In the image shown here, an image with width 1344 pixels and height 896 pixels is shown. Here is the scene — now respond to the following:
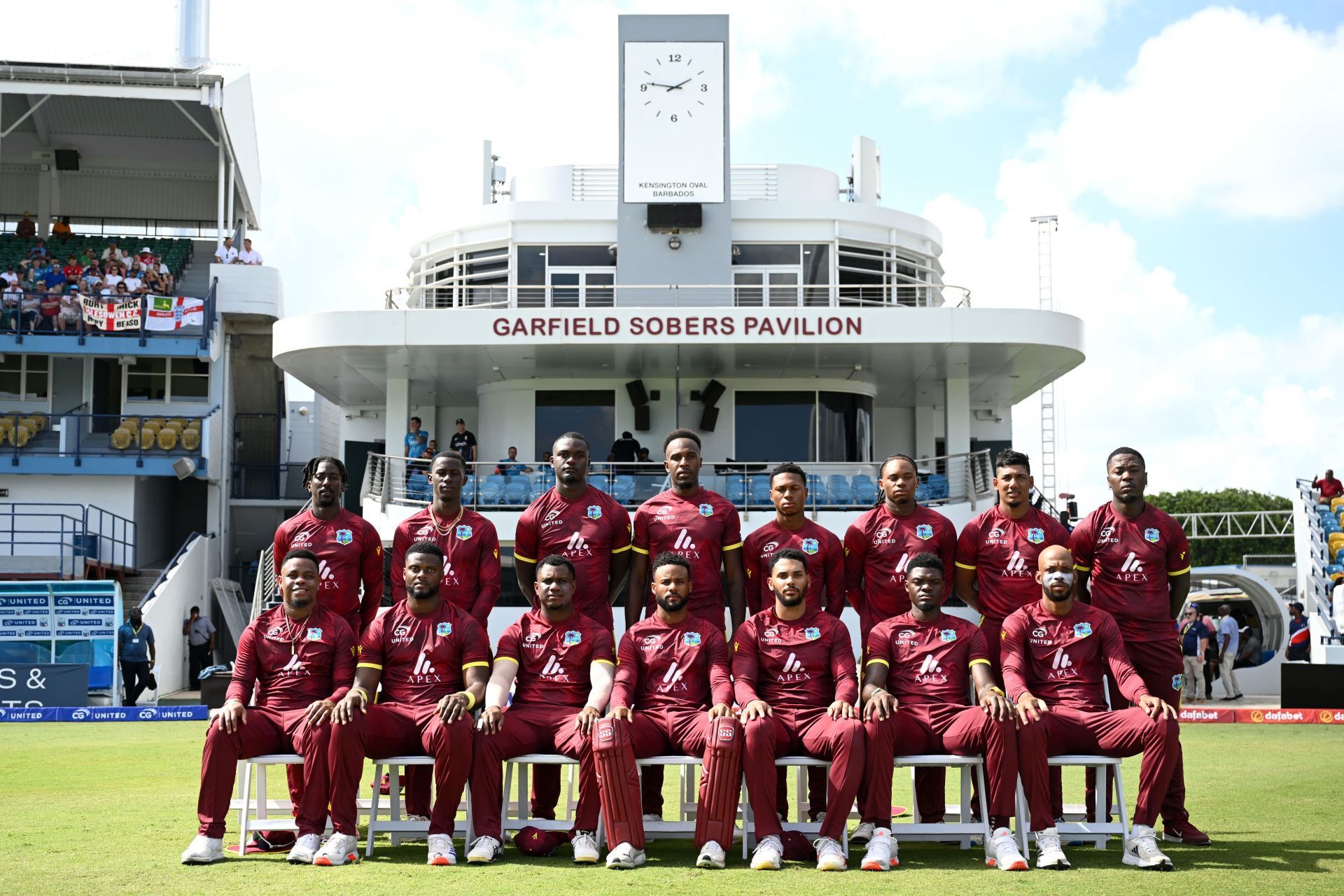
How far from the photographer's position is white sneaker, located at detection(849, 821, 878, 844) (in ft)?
22.0

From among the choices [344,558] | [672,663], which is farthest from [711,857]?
[344,558]

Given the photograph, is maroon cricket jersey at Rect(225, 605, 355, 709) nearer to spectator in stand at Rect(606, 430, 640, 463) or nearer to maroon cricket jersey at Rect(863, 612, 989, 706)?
maroon cricket jersey at Rect(863, 612, 989, 706)

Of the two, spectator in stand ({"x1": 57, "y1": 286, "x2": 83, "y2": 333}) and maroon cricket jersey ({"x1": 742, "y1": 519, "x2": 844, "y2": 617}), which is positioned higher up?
spectator in stand ({"x1": 57, "y1": 286, "x2": 83, "y2": 333})

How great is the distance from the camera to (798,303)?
23.7m

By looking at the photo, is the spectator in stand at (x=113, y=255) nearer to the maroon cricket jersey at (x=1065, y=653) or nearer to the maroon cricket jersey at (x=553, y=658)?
the maroon cricket jersey at (x=553, y=658)

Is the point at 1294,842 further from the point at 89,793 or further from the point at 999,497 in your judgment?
the point at 89,793

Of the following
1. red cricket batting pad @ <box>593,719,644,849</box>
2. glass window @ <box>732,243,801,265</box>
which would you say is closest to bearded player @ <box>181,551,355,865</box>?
red cricket batting pad @ <box>593,719,644,849</box>

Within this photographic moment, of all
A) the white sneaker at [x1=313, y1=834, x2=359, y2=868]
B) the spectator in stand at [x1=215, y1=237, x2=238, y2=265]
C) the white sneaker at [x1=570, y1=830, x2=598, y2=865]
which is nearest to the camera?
the white sneaker at [x1=313, y1=834, x2=359, y2=868]

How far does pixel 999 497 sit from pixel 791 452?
15319 millimetres

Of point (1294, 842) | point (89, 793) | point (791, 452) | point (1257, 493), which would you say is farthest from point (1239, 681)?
point (1257, 493)

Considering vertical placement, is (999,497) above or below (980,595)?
above

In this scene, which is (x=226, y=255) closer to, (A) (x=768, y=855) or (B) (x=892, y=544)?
(B) (x=892, y=544)

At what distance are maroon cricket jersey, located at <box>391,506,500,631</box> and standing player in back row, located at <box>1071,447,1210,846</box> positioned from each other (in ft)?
11.2

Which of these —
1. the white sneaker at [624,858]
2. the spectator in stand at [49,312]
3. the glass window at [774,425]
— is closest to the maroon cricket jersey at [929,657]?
the white sneaker at [624,858]
